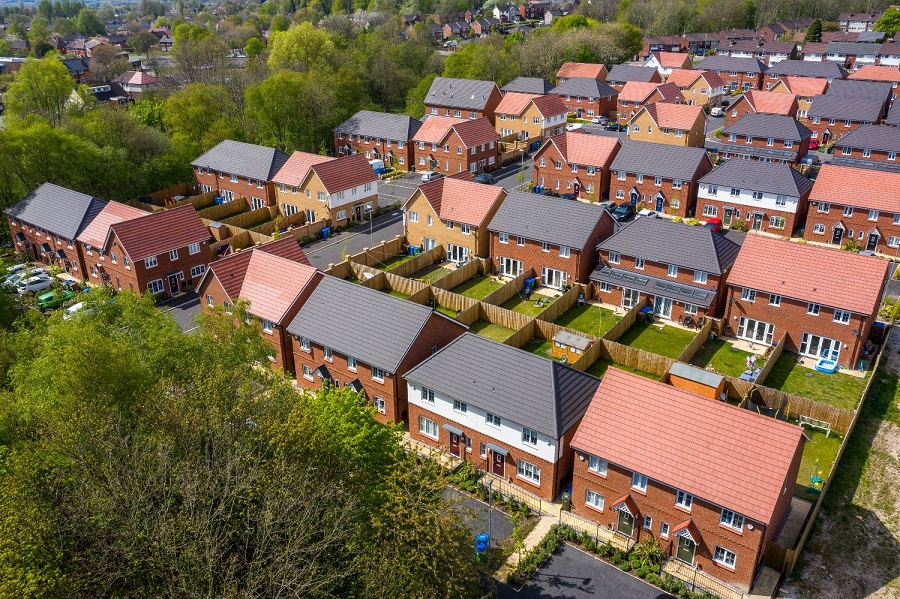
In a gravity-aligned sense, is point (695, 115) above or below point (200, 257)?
above

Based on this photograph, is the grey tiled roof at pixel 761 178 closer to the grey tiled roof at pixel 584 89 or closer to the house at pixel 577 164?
the house at pixel 577 164

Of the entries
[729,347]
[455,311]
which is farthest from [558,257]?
[729,347]

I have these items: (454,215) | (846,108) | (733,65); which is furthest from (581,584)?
(733,65)

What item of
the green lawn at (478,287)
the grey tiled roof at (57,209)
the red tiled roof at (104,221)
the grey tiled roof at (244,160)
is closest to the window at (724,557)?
the green lawn at (478,287)

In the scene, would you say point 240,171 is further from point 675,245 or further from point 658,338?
point 658,338

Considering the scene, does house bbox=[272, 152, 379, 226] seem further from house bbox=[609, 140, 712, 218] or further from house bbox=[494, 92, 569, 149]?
house bbox=[494, 92, 569, 149]

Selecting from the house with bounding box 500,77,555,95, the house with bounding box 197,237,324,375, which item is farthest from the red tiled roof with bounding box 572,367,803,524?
the house with bounding box 500,77,555,95

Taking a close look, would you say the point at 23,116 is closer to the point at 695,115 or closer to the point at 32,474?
the point at 32,474
